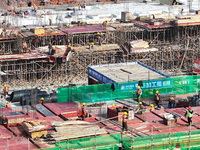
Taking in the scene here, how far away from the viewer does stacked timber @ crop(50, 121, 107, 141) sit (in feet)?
152

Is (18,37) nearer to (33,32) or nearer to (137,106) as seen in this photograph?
(33,32)

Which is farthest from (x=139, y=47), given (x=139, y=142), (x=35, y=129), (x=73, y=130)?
(x=139, y=142)

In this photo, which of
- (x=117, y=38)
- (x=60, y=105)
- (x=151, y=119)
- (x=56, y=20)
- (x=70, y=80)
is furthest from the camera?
(x=56, y=20)

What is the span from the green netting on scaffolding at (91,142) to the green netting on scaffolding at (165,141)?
821 mm

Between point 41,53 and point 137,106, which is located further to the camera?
point 41,53

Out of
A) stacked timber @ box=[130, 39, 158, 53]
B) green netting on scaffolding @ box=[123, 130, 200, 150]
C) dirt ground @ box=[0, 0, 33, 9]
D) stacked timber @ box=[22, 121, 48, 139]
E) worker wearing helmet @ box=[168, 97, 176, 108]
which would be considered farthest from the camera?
dirt ground @ box=[0, 0, 33, 9]

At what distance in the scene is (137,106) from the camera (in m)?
54.4

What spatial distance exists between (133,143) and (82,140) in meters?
3.43

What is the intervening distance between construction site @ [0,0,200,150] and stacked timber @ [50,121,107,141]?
0.07 m

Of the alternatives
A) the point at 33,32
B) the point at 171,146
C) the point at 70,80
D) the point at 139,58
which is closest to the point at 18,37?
the point at 33,32

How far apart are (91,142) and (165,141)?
513cm

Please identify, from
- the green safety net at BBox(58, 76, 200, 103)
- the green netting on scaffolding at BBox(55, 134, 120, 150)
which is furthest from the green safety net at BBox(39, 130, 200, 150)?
the green safety net at BBox(58, 76, 200, 103)

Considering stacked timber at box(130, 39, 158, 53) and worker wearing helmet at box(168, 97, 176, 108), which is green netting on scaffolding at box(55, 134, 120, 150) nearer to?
worker wearing helmet at box(168, 97, 176, 108)

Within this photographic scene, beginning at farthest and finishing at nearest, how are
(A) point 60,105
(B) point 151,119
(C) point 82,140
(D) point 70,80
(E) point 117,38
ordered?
(E) point 117,38 → (D) point 70,80 → (A) point 60,105 → (B) point 151,119 → (C) point 82,140
